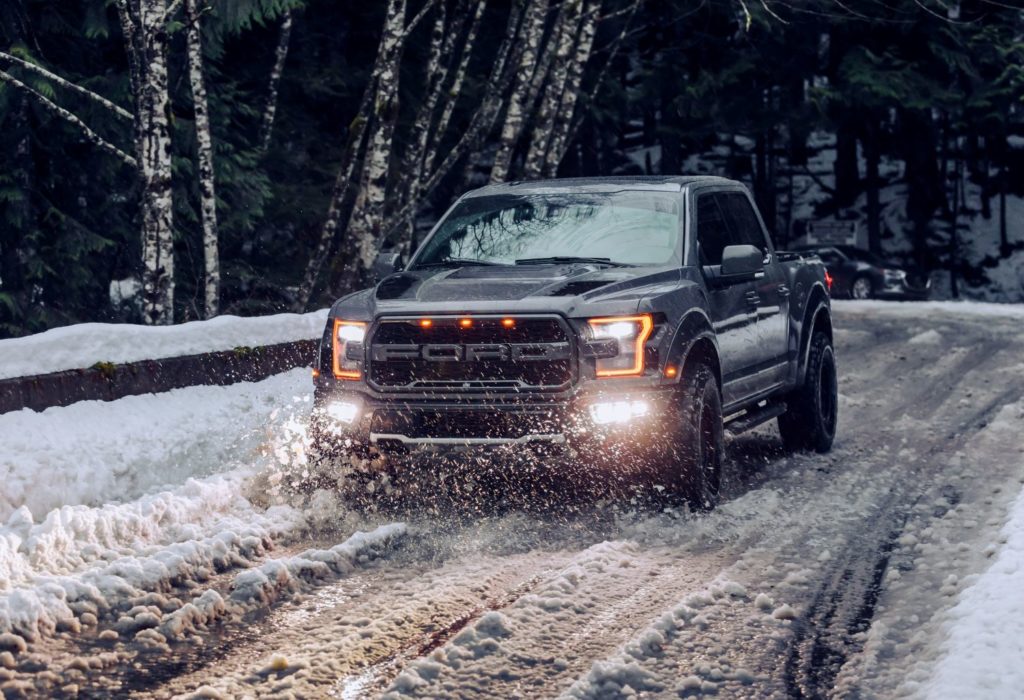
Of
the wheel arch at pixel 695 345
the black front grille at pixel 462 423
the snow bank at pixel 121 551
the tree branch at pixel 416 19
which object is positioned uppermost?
the tree branch at pixel 416 19

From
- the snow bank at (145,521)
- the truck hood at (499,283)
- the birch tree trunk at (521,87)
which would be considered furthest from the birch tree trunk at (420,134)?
the truck hood at (499,283)

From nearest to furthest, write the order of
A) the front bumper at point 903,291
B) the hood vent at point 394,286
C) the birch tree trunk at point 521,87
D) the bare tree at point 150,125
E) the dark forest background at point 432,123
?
the hood vent at point 394,286 < the bare tree at point 150,125 < the dark forest background at point 432,123 < the birch tree trunk at point 521,87 < the front bumper at point 903,291

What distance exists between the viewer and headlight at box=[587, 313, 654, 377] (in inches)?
280

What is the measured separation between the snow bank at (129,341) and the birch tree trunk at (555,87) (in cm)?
809

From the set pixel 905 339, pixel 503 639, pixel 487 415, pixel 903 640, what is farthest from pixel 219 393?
pixel 905 339

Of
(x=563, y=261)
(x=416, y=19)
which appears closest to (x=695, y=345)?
(x=563, y=261)

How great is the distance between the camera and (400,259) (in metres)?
8.69

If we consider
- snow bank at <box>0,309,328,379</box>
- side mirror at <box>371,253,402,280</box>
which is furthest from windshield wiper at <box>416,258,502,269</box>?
snow bank at <box>0,309,328,379</box>

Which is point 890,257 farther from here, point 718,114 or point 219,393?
point 219,393

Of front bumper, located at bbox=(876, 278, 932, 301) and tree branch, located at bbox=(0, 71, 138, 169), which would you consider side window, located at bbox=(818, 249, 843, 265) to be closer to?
front bumper, located at bbox=(876, 278, 932, 301)

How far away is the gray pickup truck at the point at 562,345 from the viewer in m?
7.09

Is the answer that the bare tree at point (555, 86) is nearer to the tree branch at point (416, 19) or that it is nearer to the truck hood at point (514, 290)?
the tree branch at point (416, 19)

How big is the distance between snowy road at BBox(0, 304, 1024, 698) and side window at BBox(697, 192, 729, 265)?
58.4 inches

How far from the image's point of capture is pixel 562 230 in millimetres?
8398
